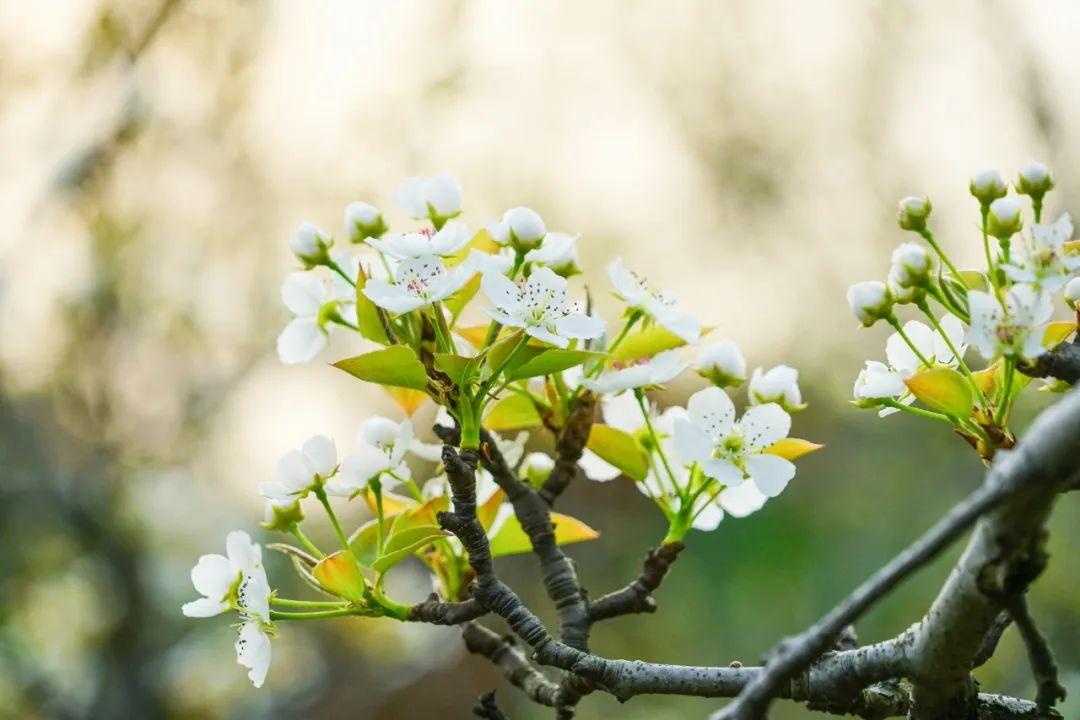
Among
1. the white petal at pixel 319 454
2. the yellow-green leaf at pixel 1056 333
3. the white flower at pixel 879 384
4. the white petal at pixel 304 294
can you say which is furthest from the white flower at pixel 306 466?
the yellow-green leaf at pixel 1056 333

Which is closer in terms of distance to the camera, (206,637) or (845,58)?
(206,637)

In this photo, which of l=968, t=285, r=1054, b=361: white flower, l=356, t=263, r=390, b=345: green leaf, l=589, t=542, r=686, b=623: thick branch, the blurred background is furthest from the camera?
the blurred background

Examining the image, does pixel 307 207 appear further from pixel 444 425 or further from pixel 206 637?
pixel 444 425

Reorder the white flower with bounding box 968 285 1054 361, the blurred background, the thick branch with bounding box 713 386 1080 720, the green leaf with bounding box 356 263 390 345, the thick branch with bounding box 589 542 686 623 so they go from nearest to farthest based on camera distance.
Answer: the thick branch with bounding box 713 386 1080 720, the white flower with bounding box 968 285 1054 361, the green leaf with bounding box 356 263 390 345, the thick branch with bounding box 589 542 686 623, the blurred background

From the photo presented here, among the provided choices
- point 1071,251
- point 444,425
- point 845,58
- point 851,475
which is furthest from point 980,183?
point 845,58

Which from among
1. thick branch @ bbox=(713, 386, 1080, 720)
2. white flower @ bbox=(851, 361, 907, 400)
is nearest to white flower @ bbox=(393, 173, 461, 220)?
white flower @ bbox=(851, 361, 907, 400)

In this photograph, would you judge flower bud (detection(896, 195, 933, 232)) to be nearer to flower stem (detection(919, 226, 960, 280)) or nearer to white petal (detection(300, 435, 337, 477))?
flower stem (detection(919, 226, 960, 280))

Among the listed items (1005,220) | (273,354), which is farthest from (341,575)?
(273,354)
